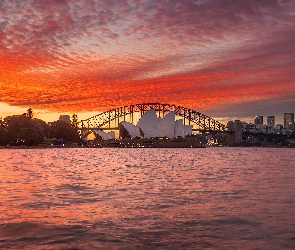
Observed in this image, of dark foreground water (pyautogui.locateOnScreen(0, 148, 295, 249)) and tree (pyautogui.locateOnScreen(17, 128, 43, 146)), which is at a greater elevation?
tree (pyautogui.locateOnScreen(17, 128, 43, 146))

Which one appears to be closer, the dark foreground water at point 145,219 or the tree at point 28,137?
the dark foreground water at point 145,219

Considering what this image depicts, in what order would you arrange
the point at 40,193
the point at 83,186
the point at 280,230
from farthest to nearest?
the point at 83,186
the point at 40,193
the point at 280,230

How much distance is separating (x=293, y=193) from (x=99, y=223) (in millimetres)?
14268

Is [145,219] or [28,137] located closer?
[145,219]

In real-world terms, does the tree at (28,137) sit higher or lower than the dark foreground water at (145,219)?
higher

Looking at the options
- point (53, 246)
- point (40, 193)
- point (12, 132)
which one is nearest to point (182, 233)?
point (53, 246)

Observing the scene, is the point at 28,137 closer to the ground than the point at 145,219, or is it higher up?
higher up

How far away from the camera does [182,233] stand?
1377cm

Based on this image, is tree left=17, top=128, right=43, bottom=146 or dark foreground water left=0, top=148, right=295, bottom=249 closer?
dark foreground water left=0, top=148, right=295, bottom=249

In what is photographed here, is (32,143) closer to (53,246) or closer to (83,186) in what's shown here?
(83,186)

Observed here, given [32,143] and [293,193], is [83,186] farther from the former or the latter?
[32,143]

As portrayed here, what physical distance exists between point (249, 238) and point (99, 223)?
525 centimetres

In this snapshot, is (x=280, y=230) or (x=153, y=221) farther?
(x=153, y=221)

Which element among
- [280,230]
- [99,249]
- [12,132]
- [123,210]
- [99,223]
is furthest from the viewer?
[12,132]
